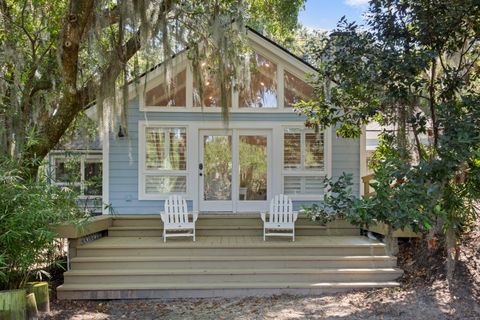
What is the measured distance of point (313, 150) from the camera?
8.19 meters

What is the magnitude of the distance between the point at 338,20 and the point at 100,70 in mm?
3511

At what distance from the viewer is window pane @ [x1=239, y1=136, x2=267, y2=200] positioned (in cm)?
817

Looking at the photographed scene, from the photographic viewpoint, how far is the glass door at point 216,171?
8.12 m

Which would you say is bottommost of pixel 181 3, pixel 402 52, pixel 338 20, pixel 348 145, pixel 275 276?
pixel 275 276

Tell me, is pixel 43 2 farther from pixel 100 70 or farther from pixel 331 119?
pixel 331 119

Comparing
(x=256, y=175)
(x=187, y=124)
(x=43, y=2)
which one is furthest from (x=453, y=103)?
(x=43, y=2)

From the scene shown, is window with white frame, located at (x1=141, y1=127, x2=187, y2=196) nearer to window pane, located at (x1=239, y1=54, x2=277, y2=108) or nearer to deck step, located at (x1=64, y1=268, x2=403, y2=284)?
window pane, located at (x1=239, y1=54, x2=277, y2=108)

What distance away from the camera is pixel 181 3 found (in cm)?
684

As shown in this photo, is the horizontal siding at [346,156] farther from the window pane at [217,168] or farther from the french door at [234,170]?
the window pane at [217,168]

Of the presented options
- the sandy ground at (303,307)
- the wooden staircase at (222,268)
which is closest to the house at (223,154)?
the wooden staircase at (222,268)

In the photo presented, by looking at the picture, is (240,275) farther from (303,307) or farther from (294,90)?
(294,90)

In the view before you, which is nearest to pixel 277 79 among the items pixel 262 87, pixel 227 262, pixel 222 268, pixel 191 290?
pixel 262 87

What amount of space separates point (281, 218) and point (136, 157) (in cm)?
301

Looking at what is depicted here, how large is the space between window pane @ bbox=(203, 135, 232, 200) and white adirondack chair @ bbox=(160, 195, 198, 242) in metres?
1.07
